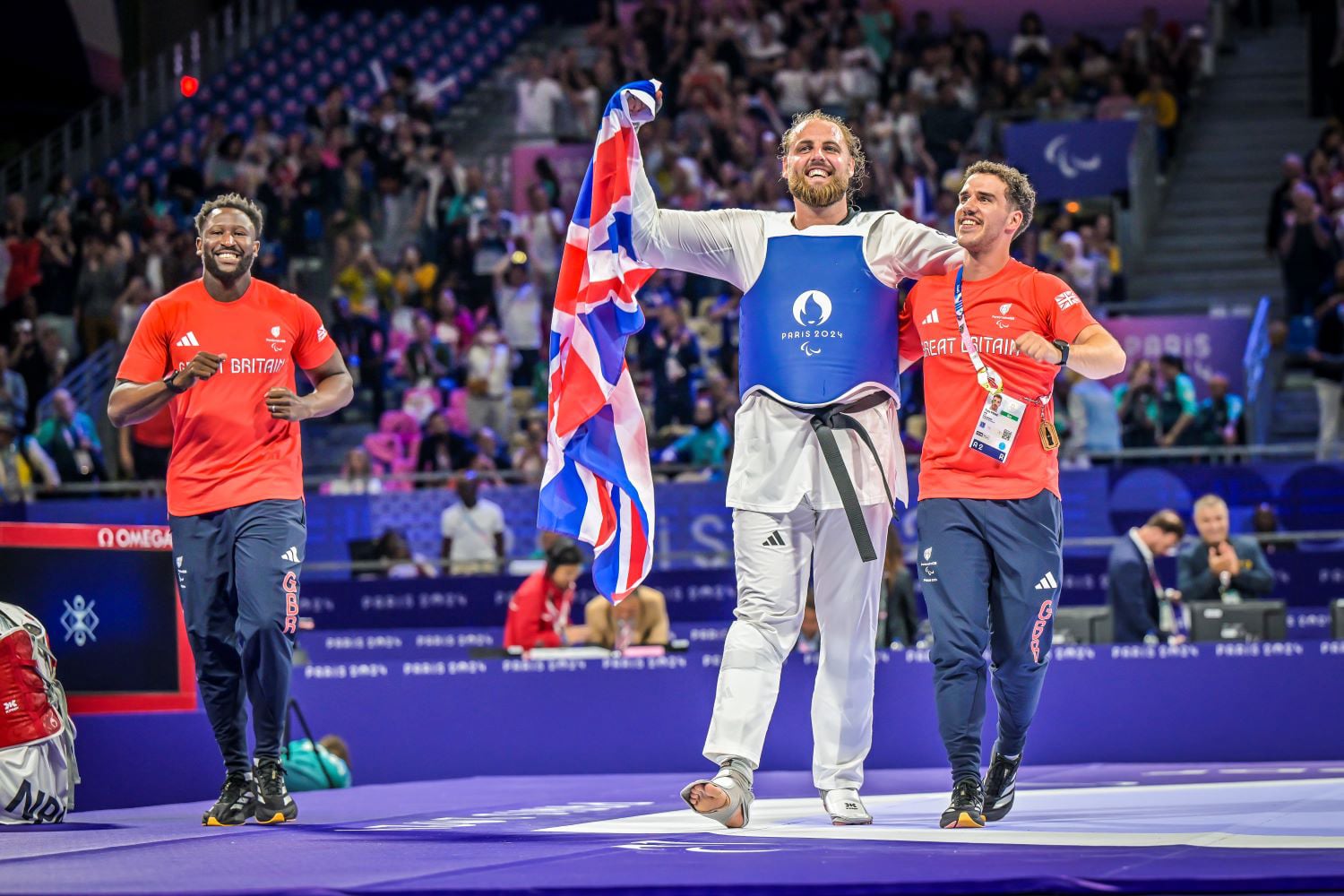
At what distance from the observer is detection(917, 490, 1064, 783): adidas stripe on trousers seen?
19.1 feet

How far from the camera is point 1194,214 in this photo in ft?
68.5

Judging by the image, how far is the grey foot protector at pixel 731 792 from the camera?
5430mm

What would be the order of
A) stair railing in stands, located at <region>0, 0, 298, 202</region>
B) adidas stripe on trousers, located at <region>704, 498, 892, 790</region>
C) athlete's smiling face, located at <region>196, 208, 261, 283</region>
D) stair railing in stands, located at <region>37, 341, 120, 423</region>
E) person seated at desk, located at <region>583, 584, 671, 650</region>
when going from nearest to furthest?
adidas stripe on trousers, located at <region>704, 498, 892, 790</region> < athlete's smiling face, located at <region>196, 208, 261, 283</region> < person seated at desk, located at <region>583, 584, 671, 650</region> < stair railing in stands, located at <region>37, 341, 120, 423</region> < stair railing in stands, located at <region>0, 0, 298, 202</region>

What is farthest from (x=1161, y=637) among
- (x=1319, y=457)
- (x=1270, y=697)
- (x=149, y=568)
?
(x=149, y=568)

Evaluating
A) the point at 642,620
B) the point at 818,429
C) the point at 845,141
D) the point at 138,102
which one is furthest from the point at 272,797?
the point at 138,102

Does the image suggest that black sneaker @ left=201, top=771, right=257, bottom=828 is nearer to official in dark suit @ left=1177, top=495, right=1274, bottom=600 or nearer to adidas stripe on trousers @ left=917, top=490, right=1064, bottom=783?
adidas stripe on trousers @ left=917, top=490, right=1064, bottom=783

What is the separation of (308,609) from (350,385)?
8.31m

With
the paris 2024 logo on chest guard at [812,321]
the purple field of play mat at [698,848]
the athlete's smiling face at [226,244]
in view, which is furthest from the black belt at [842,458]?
the athlete's smiling face at [226,244]

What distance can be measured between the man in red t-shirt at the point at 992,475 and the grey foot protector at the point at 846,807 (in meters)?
0.31

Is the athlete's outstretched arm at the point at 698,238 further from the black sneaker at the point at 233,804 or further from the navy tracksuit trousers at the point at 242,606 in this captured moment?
the black sneaker at the point at 233,804

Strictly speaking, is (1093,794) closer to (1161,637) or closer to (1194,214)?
(1161,637)

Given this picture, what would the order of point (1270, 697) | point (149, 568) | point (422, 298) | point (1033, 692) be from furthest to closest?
point (422, 298) → point (1270, 697) → point (149, 568) → point (1033, 692)

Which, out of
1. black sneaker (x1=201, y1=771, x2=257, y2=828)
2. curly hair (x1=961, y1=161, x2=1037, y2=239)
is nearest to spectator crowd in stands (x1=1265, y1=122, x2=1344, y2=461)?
curly hair (x1=961, y1=161, x2=1037, y2=239)

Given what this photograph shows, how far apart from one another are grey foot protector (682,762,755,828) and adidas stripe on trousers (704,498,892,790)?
0.36ft
